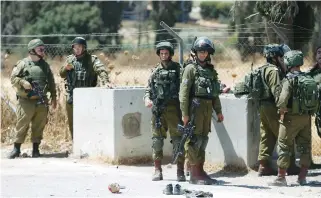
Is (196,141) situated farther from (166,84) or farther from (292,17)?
(292,17)

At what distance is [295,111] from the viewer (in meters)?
9.74

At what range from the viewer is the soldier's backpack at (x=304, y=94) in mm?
9664

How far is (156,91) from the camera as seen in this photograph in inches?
413

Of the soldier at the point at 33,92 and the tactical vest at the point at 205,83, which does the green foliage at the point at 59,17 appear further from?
the tactical vest at the point at 205,83

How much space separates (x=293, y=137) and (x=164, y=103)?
1.76 meters

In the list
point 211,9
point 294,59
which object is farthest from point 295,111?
point 211,9

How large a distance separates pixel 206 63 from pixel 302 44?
A: 4.35 meters

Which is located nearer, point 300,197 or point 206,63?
point 300,197

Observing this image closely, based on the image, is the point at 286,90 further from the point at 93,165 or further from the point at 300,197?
the point at 93,165

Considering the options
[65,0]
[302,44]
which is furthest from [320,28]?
[65,0]

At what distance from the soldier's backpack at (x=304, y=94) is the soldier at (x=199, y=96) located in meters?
0.99

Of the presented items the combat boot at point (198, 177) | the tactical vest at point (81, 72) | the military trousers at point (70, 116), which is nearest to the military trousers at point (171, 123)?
the combat boot at point (198, 177)

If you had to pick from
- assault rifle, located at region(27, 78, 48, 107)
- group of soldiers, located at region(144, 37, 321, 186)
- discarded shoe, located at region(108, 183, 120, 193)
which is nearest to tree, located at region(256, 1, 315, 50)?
group of soldiers, located at region(144, 37, 321, 186)

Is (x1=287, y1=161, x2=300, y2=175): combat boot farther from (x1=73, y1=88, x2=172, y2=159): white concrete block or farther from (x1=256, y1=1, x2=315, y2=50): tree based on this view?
(x1=256, y1=1, x2=315, y2=50): tree
